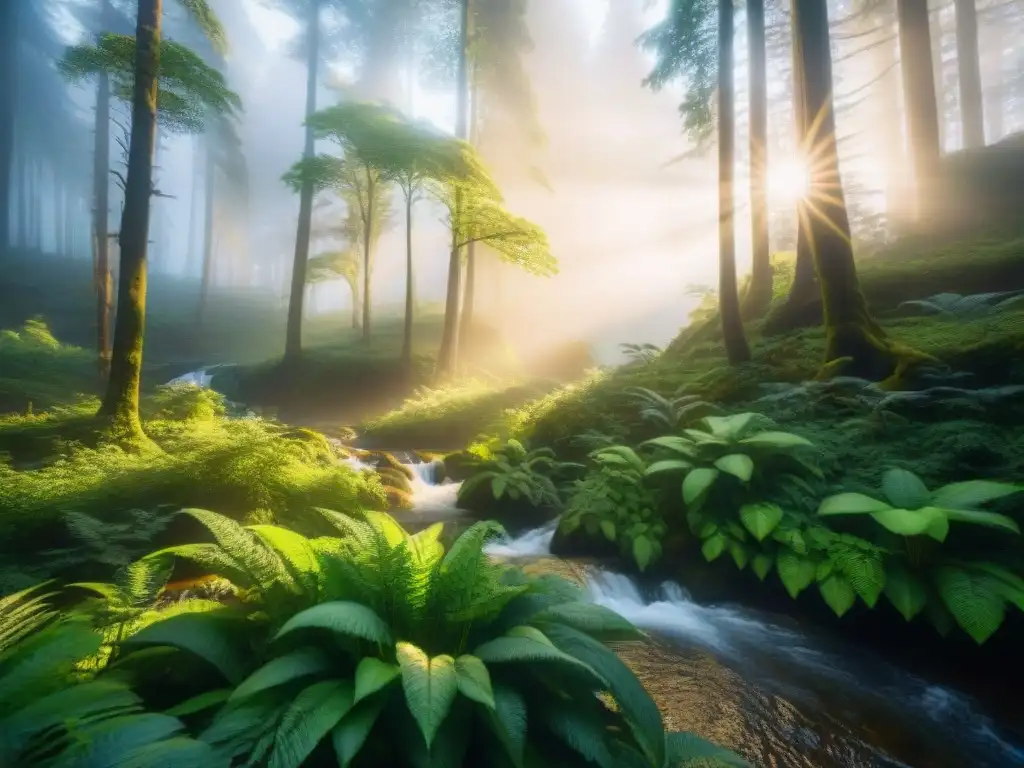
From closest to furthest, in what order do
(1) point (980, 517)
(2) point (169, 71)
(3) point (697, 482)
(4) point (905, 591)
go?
1. (1) point (980, 517)
2. (4) point (905, 591)
3. (3) point (697, 482)
4. (2) point (169, 71)

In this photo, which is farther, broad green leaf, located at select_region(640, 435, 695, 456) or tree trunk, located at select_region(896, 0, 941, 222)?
tree trunk, located at select_region(896, 0, 941, 222)

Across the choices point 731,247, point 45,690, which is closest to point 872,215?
point 731,247

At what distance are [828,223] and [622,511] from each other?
6.19 metres

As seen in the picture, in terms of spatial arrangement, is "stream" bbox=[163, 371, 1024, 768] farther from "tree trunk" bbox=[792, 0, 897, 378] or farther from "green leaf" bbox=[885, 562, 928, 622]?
"tree trunk" bbox=[792, 0, 897, 378]

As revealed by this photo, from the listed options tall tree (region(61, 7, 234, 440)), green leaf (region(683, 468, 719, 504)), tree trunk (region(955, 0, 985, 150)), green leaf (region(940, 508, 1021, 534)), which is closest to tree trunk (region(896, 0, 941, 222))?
tree trunk (region(955, 0, 985, 150))

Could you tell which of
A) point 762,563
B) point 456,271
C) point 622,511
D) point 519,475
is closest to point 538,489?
point 519,475

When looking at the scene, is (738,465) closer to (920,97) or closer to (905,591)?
(905,591)

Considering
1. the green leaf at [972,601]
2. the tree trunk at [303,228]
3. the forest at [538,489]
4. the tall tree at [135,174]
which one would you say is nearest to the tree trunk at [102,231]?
the forest at [538,489]

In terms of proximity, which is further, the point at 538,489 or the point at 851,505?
the point at 538,489

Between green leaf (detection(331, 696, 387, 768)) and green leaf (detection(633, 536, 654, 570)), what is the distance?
12.9 ft

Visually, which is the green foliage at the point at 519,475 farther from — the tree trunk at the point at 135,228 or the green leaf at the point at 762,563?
the tree trunk at the point at 135,228

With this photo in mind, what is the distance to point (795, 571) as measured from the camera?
170 inches

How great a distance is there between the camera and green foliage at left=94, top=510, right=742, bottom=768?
171cm

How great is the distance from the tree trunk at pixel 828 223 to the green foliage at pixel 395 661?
7.34m
